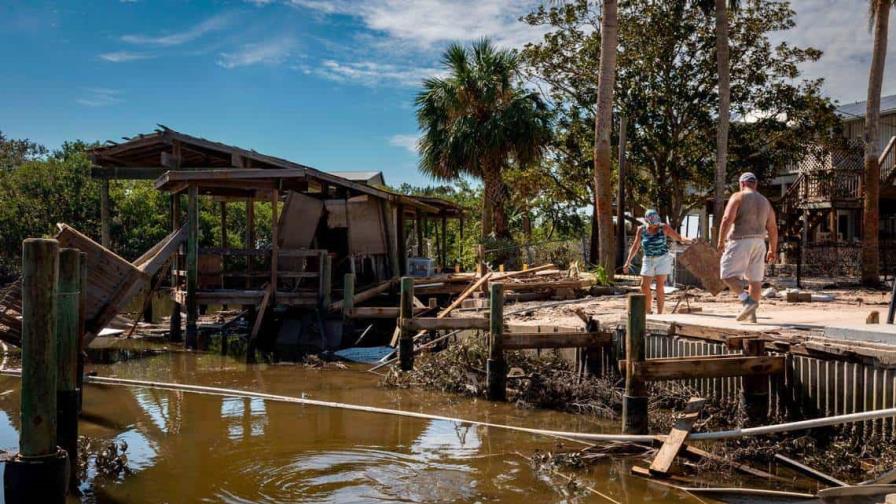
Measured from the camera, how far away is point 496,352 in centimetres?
1077

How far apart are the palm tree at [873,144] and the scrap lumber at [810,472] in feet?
46.6

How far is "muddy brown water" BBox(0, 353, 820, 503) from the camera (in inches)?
283

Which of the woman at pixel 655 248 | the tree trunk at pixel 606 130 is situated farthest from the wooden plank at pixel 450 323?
the tree trunk at pixel 606 130

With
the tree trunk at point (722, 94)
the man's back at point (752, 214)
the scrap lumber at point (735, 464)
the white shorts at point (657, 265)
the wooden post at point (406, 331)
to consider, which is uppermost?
the tree trunk at point (722, 94)

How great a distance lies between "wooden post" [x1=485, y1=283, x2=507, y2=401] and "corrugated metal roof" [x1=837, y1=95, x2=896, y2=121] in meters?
24.0

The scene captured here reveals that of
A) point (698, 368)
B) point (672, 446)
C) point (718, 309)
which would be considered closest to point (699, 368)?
point (698, 368)

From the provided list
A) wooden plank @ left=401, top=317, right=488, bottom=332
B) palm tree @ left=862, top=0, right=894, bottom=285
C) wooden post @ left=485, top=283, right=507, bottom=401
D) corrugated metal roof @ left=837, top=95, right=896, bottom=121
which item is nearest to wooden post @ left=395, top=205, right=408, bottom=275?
wooden plank @ left=401, top=317, right=488, bottom=332

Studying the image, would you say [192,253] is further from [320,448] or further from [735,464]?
[735,464]

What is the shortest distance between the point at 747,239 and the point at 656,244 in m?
1.66

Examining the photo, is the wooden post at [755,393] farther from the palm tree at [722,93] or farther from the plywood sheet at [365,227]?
the palm tree at [722,93]

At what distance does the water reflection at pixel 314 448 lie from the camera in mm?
7199

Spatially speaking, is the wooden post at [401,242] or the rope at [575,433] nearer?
the rope at [575,433]

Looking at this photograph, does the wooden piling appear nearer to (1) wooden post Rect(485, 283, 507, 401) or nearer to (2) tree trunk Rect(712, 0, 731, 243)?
(1) wooden post Rect(485, 283, 507, 401)

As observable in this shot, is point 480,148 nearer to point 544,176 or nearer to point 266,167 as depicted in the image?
point 544,176
